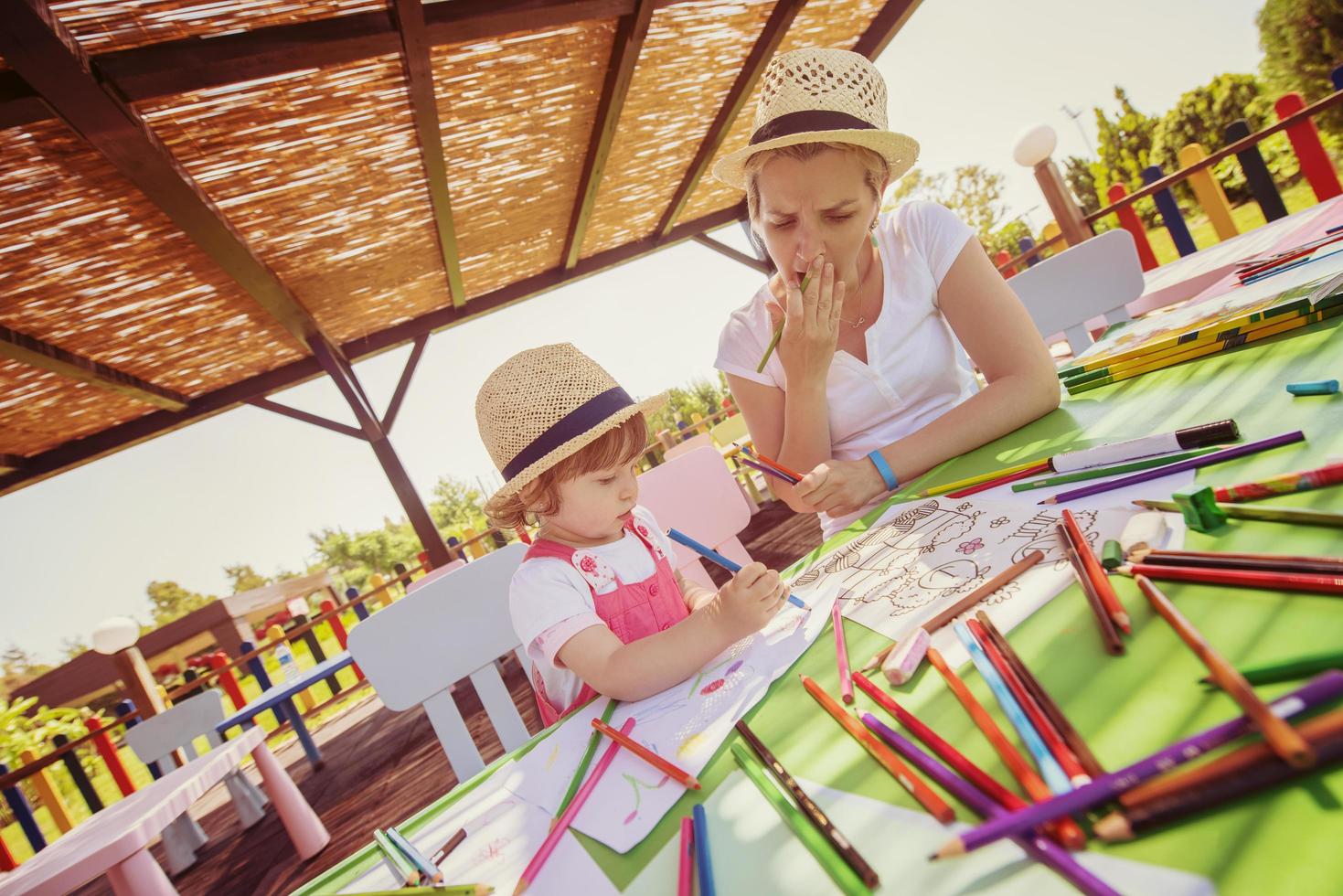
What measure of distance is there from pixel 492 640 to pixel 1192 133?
44.1ft

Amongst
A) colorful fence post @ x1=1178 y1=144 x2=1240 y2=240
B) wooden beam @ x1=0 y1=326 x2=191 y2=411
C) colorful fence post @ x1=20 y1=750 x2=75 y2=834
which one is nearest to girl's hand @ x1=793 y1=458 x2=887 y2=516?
wooden beam @ x1=0 y1=326 x2=191 y2=411

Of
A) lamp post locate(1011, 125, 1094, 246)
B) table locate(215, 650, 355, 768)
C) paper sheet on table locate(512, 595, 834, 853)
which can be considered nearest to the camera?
paper sheet on table locate(512, 595, 834, 853)

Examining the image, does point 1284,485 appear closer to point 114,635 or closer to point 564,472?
point 564,472

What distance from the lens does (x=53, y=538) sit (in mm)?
21078

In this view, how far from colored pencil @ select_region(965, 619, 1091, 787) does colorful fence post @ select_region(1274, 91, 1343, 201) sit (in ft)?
16.9

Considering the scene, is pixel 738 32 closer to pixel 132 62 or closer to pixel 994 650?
pixel 132 62

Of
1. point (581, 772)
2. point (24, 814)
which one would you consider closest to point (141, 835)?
point (581, 772)

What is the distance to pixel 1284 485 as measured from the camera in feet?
1.88

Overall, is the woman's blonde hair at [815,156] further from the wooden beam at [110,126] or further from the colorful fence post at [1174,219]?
the colorful fence post at [1174,219]

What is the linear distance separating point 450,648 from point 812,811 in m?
1.18

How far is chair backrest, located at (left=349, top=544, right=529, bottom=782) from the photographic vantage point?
134cm

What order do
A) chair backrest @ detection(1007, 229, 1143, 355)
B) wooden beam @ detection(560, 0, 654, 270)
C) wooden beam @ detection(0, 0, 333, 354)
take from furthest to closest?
wooden beam @ detection(560, 0, 654, 270), chair backrest @ detection(1007, 229, 1143, 355), wooden beam @ detection(0, 0, 333, 354)

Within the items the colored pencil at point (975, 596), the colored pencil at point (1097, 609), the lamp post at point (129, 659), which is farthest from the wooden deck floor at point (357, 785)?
the colored pencil at point (1097, 609)

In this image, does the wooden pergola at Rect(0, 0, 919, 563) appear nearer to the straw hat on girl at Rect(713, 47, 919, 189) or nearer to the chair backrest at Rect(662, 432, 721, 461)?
the straw hat on girl at Rect(713, 47, 919, 189)
